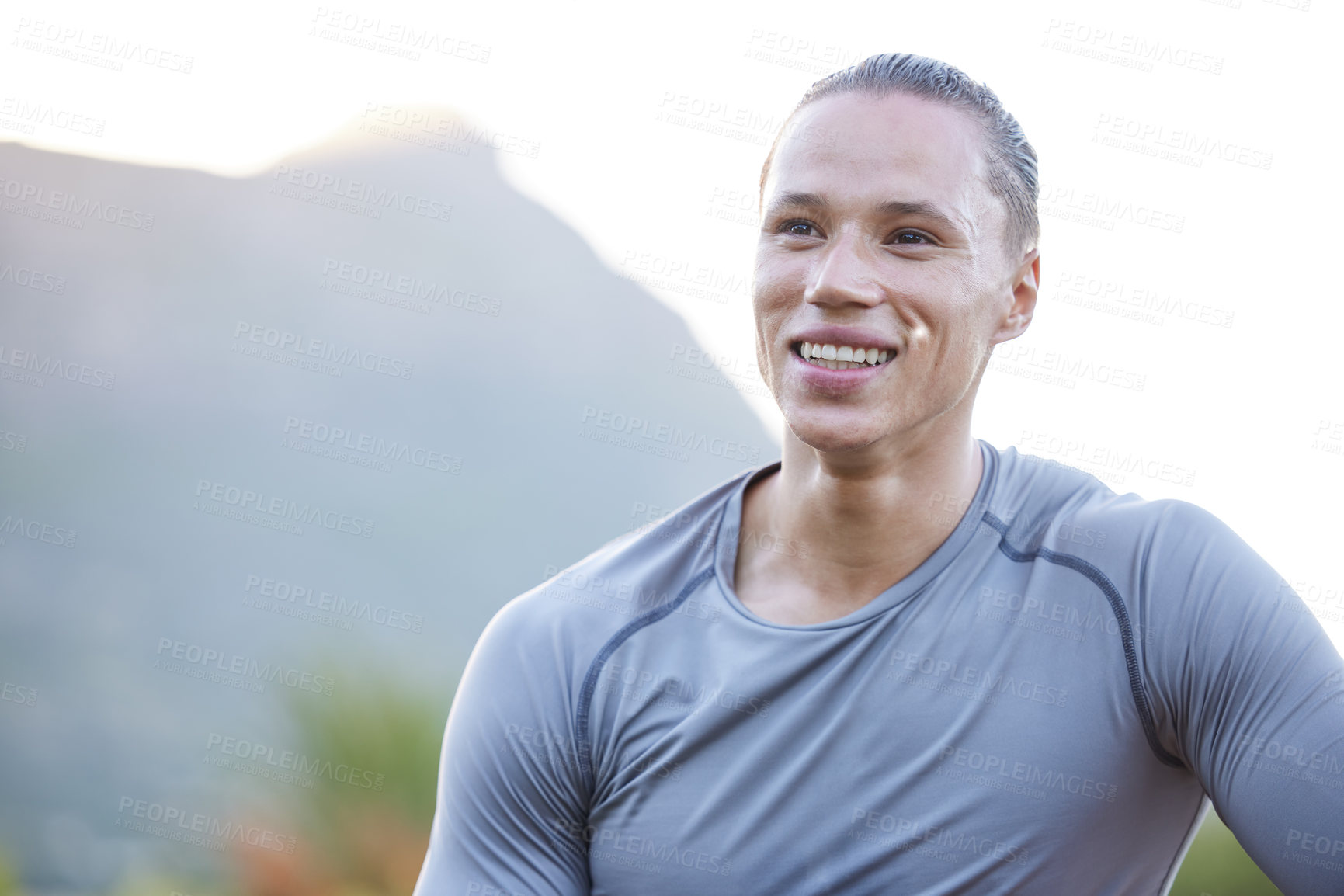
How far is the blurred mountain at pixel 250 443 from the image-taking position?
672 centimetres

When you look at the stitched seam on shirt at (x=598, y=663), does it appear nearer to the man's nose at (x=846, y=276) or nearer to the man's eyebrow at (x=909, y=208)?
the man's nose at (x=846, y=276)

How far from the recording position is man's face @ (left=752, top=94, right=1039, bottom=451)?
161 cm

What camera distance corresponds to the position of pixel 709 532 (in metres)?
1.88

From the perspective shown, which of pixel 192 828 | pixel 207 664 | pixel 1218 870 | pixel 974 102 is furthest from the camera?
pixel 207 664

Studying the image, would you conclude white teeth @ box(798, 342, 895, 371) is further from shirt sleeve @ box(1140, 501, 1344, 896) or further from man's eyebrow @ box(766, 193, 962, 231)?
shirt sleeve @ box(1140, 501, 1344, 896)

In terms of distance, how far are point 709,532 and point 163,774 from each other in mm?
5927

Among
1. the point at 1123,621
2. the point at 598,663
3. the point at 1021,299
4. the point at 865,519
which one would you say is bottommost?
the point at 1123,621

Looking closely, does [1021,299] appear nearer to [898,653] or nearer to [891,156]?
[891,156]

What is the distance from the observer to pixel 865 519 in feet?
5.65

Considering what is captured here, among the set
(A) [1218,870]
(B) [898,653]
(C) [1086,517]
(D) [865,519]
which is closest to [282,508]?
(A) [1218,870]

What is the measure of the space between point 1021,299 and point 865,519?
1.59 ft

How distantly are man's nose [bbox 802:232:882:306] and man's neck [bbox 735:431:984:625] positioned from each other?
0.24 metres

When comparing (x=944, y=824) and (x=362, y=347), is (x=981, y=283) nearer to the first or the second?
(x=944, y=824)

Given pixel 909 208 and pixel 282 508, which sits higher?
pixel 282 508
